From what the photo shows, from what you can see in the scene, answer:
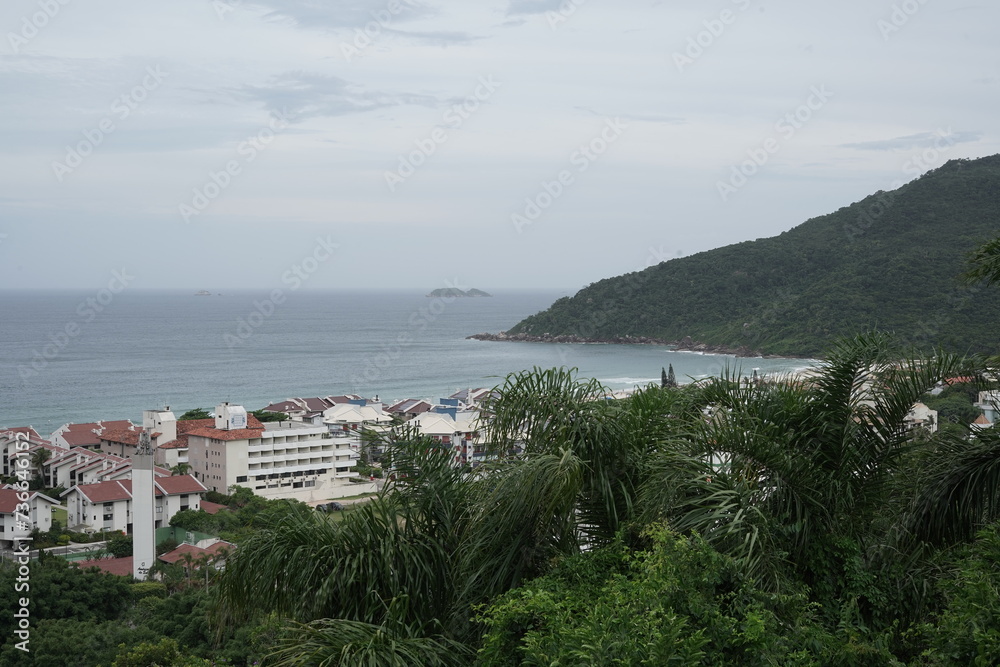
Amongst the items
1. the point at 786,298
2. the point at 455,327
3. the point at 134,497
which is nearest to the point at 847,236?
the point at 786,298

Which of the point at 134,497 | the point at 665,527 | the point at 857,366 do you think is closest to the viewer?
the point at 665,527

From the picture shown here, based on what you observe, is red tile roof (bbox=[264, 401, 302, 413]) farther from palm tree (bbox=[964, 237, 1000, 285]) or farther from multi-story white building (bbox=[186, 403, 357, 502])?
palm tree (bbox=[964, 237, 1000, 285])

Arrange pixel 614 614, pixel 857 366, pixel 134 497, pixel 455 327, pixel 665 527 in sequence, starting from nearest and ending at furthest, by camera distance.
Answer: pixel 614 614 → pixel 665 527 → pixel 857 366 → pixel 134 497 → pixel 455 327

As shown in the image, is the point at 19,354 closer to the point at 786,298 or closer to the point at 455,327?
the point at 455,327

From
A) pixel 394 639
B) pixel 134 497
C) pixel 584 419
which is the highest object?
pixel 584 419

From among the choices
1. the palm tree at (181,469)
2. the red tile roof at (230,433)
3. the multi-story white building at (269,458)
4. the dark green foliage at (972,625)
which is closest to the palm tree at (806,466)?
the dark green foliage at (972,625)

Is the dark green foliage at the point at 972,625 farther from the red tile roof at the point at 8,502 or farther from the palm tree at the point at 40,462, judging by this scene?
the palm tree at the point at 40,462

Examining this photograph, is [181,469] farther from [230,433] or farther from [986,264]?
[986,264]
